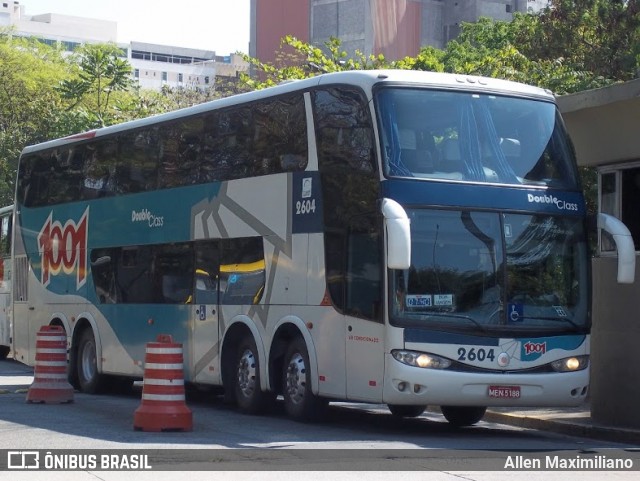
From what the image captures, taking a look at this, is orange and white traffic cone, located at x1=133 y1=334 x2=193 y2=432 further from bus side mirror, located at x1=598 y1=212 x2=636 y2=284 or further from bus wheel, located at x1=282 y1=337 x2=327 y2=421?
bus side mirror, located at x1=598 y1=212 x2=636 y2=284

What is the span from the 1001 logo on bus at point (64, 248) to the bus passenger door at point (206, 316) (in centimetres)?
420

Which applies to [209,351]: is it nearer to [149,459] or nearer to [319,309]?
[319,309]

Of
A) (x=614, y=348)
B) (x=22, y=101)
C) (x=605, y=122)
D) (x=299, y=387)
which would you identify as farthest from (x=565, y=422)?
(x=22, y=101)

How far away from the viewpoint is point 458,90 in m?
15.2

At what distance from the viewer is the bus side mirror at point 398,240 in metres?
13.5

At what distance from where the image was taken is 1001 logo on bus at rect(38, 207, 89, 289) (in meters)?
22.4

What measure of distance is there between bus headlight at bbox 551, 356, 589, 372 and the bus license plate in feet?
2.15

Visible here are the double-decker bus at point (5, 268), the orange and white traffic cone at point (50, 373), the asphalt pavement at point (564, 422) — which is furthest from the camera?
the double-decker bus at point (5, 268)

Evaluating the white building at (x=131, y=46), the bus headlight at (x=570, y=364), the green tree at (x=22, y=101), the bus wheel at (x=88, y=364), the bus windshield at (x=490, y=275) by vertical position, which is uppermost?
the white building at (x=131, y=46)

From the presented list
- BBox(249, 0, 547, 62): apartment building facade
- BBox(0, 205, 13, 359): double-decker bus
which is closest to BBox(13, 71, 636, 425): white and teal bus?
BBox(0, 205, 13, 359): double-decker bus

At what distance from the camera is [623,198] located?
17.0m

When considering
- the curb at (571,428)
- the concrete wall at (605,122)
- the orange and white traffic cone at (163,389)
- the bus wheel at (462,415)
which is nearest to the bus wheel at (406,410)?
the bus wheel at (462,415)

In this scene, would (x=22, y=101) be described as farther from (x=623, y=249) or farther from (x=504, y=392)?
(x=504, y=392)

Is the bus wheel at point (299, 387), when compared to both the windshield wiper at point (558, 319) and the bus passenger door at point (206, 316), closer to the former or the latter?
the bus passenger door at point (206, 316)
